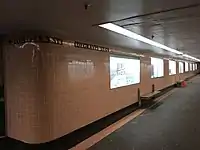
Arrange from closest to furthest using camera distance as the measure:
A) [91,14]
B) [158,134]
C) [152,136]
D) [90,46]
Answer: [91,14]
[152,136]
[158,134]
[90,46]

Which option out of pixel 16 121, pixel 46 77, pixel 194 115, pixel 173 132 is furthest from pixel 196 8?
pixel 194 115

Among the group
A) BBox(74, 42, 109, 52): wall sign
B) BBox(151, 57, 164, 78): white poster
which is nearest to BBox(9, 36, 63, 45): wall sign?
BBox(74, 42, 109, 52): wall sign

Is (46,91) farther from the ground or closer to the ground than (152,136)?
farther from the ground

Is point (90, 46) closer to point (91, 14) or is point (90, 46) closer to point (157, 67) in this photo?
point (91, 14)

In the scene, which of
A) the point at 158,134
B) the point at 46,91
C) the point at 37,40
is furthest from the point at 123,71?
the point at 37,40

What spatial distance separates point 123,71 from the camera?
8312 millimetres

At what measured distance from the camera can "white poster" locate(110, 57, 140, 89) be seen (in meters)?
7.42

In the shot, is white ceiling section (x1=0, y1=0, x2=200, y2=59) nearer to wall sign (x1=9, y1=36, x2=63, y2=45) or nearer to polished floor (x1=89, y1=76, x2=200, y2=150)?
wall sign (x1=9, y1=36, x2=63, y2=45)

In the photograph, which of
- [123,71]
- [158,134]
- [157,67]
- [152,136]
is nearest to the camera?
[152,136]

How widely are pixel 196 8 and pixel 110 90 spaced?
435cm

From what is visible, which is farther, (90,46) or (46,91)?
(90,46)

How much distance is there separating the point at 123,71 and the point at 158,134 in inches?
134

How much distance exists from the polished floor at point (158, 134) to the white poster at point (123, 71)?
1344 mm

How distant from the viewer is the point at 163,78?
1403 centimetres
